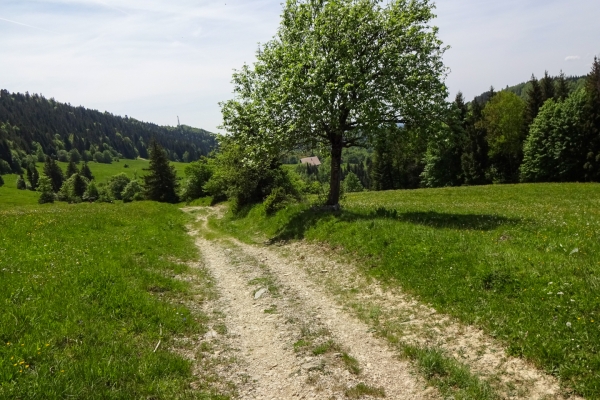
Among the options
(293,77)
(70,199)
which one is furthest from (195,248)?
(70,199)

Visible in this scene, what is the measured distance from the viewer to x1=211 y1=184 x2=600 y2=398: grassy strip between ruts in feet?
24.8

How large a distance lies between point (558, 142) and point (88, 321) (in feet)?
242

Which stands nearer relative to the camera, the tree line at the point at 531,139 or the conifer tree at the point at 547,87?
the tree line at the point at 531,139

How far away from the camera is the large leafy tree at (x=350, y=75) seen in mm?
19656

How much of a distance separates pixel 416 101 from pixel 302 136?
7179 mm

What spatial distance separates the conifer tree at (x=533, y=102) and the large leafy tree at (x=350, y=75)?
6239 cm

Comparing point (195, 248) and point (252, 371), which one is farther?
point (195, 248)

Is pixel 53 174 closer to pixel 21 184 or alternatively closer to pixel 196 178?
pixel 21 184

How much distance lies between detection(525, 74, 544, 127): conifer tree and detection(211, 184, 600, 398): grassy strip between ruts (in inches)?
2395

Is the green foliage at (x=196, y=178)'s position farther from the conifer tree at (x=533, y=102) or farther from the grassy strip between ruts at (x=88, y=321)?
the conifer tree at (x=533, y=102)

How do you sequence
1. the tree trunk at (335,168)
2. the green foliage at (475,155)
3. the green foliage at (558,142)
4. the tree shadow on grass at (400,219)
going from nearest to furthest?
the tree shadow on grass at (400,219)
the tree trunk at (335,168)
the green foliage at (558,142)
the green foliage at (475,155)

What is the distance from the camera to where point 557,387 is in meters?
6.74

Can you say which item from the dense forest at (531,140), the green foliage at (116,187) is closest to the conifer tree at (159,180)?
the dense forest at (531,140)

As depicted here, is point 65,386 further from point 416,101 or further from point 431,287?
point 416,101
